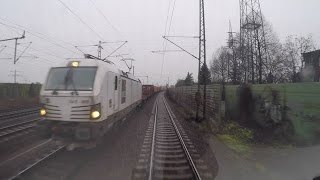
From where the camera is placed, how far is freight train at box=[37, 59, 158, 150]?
9586 millimetres

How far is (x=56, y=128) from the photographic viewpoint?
9656mm

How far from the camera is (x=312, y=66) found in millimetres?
41375

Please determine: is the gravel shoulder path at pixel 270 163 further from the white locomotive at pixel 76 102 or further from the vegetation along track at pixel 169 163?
the white locomotive at pixel 76 102

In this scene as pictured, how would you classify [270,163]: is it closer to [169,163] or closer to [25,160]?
[169,163]

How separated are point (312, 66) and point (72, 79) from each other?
124ft

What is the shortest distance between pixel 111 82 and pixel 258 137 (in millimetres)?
6063

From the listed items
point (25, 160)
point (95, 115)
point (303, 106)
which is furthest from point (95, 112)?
point (303, 106)

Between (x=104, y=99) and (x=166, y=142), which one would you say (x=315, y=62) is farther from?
(x=104, y=99)

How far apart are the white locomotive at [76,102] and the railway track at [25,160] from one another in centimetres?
85

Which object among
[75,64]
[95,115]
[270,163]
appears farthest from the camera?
[75,64]

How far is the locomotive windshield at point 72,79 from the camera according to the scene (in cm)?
1000

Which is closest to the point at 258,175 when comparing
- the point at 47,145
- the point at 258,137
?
the point at 258,137

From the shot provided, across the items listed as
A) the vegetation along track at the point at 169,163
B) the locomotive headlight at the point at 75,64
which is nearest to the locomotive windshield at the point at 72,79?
the locomotive headlight at the point at 75,64

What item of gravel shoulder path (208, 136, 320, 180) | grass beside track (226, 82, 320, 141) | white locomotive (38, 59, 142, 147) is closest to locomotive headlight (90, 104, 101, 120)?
white locomotive (38, 59, 142, 147)
